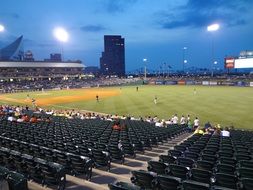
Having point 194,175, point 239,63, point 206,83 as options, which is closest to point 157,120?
point 194,175

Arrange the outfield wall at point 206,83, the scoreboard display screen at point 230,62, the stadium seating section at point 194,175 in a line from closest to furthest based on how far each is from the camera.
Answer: the stadium seating section at point 194,175 < the outfield wall at point 206,83 < the scoreboard display screen at point 230,62

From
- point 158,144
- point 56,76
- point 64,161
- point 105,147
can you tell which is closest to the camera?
point 64,161

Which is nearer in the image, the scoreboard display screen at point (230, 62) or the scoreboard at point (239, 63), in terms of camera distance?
the scoreboard at point (239, 63)

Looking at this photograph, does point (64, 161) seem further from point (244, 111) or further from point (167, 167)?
point (244, 111)

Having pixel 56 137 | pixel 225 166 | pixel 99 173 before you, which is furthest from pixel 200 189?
pixel 56 137

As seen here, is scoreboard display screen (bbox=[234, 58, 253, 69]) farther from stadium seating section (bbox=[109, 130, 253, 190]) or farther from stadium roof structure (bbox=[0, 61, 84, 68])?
stadium seating section (bbox=[109, 130, 253, 190])

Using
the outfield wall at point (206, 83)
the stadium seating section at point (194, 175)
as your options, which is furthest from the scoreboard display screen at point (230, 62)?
the stadium seating section at point (194, 175)

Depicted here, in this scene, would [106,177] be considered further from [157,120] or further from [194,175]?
[157,120]

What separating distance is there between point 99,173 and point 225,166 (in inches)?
171

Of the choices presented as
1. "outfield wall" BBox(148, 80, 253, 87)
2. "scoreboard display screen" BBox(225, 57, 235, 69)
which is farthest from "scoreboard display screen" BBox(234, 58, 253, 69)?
"outfield wall" BBox(148, 80, 253, 87)

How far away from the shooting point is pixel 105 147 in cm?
1227

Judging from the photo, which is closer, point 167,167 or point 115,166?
point 167,167

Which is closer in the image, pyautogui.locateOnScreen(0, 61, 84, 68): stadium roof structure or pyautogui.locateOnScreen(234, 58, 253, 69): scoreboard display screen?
pyautogui.locateOnScreen(234, 58, 253, 69): scoreboard display screen

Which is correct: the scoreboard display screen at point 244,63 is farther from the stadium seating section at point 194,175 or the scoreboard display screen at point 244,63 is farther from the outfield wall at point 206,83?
the stadium seating section at point 194,175
